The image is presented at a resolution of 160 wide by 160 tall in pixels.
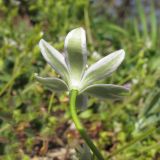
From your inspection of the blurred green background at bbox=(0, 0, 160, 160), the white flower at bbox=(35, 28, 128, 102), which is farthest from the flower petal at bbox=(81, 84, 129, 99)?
the blurred green background at bbox=(0, 0, 160, 160)

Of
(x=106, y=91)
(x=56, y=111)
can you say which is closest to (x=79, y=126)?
(x=106, y=91)

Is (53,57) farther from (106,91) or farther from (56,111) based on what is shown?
(56,111)

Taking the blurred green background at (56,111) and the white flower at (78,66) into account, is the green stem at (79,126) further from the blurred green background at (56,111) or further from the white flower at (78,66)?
the blurred green background at (56,111)

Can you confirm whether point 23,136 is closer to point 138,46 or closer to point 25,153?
point 25,153

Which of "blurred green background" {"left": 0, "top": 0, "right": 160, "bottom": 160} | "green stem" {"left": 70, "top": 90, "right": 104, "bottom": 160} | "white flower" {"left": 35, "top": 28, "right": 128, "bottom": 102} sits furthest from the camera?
"blurred green background" {"left": 0, "top": 0, "right": 160, "bottom": 160}

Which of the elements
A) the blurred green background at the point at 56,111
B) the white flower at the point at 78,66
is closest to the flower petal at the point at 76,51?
the white flower at the point at 78,66

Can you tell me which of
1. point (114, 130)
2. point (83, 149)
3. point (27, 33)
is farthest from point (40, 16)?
point (83, 149)

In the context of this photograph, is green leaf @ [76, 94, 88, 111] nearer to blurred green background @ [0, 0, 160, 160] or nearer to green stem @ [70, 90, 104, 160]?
green stem @ [70, 90, 104, 160]
